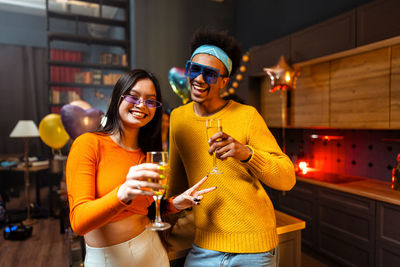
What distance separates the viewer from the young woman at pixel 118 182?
94 cm

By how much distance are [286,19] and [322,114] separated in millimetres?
1617

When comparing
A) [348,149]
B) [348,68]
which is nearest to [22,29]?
[348,68]

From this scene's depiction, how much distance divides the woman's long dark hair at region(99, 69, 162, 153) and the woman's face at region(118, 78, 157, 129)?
23 mm

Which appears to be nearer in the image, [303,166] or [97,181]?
[97,181]

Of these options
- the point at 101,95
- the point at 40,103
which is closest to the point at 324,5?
the point at 101,95

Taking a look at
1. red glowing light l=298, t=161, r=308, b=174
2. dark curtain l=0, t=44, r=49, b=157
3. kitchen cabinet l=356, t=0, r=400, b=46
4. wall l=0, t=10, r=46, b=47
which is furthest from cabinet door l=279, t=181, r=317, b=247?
wall l=0, t=10, r=46, b=47

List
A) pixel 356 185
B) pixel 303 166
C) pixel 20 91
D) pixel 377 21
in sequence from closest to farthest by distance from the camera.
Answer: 1. pixel 377 21
2. pixel 356 185
3. pixel 303 166
4. pixel 20 91

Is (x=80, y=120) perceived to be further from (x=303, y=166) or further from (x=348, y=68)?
(x=348, y=68)

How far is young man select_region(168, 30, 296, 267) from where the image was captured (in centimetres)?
114

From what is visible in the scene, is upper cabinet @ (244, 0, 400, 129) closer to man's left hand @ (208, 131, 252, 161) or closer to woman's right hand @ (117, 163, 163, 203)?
man's left hand @ (208, 131, 252, 161)

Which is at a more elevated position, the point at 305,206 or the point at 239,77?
the point at 239,77

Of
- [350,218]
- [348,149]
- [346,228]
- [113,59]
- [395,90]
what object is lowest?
[346,228]

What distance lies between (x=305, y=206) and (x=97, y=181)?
2625mm

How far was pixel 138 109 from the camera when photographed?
1081 millimetres
